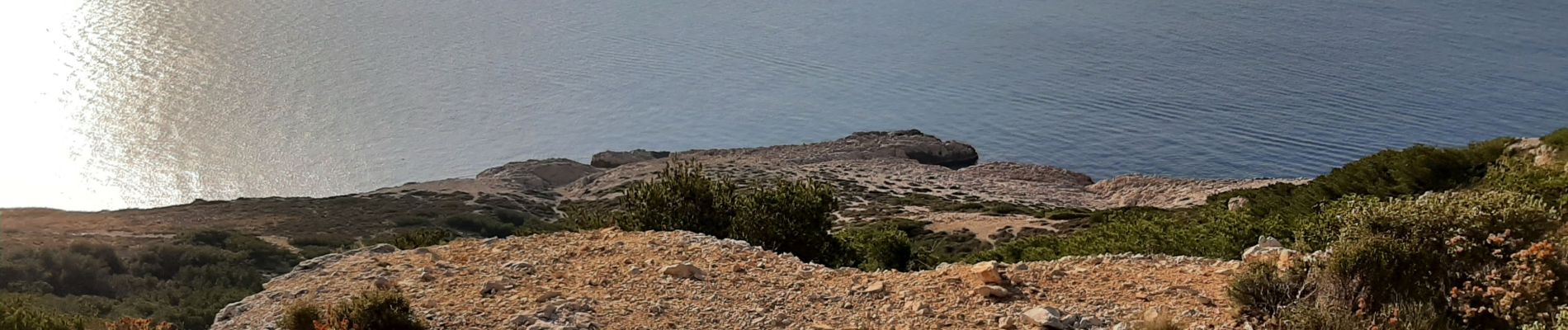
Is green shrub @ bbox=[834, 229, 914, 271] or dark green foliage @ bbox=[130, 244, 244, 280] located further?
dark green foliage @ bbox=[130, 244, 244, 280]

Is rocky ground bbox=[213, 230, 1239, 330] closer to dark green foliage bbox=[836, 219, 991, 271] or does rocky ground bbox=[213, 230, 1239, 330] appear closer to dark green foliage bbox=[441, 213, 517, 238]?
dark green foliage bbox=[836, 219, 991, 271]

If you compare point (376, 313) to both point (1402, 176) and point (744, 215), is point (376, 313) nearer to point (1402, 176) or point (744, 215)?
point (744, 215)

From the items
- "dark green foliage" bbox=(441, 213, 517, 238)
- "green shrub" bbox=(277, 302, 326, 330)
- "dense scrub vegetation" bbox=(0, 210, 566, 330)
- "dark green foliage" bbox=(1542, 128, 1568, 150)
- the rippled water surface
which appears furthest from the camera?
the rippled water surface

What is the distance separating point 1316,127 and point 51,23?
65.6 meters

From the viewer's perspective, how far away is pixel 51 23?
6669cm

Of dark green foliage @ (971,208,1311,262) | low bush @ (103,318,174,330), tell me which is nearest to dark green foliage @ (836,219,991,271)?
dark green foliage @ (971,208,1311,262)

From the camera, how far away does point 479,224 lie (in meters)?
35.2

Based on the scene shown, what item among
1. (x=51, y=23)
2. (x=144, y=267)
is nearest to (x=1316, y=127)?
(x=144, y=267)

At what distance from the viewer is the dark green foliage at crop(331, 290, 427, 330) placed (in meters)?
7.47

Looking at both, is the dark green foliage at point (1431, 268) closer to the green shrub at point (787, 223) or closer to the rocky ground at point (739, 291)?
the rocky ground at point (739, 291)

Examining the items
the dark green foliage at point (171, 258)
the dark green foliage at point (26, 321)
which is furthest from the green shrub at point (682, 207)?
the dark green foliage at point (171, 258)

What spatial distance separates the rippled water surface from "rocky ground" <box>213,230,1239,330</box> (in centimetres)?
4079

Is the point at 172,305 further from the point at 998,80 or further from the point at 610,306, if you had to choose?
the point at 998,80

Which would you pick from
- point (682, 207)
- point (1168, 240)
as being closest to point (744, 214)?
point (682, 207)
